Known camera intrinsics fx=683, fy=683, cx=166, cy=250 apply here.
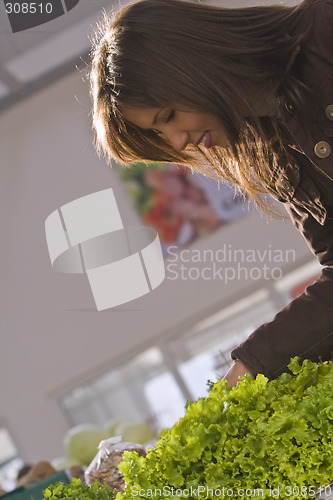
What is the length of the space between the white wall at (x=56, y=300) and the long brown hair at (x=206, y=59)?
3.37 metres

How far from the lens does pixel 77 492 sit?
0.78 metres

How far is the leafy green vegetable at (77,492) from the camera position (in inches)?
30.3

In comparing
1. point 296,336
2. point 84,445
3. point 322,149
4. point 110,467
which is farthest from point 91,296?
point 322,149

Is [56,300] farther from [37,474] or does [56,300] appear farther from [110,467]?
[110,467]

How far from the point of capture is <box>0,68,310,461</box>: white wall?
4188 millimetres

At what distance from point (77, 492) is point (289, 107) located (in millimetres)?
498

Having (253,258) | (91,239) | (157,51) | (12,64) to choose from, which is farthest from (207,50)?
(253,258)

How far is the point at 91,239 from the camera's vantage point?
5.65 ft

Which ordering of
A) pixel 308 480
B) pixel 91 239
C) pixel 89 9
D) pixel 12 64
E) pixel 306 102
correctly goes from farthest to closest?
pixel 12 64
pixel 91 239
pixel 89 9
pixel 306 102
pixel 308 480

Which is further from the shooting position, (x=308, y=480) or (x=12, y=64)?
(x=12, y=64)

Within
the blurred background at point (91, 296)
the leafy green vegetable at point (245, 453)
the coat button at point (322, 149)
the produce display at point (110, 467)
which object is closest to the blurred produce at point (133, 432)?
the produce display at point (110, 467)

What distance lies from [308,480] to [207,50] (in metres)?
0.47

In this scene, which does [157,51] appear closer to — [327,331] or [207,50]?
[207,50]

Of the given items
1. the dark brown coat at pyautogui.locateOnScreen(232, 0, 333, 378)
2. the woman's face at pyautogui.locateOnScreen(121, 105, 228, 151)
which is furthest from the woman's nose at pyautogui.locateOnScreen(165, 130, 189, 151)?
the dark brown coat at pyautogui.locateOnScreen(232, 0, 333, 378)
